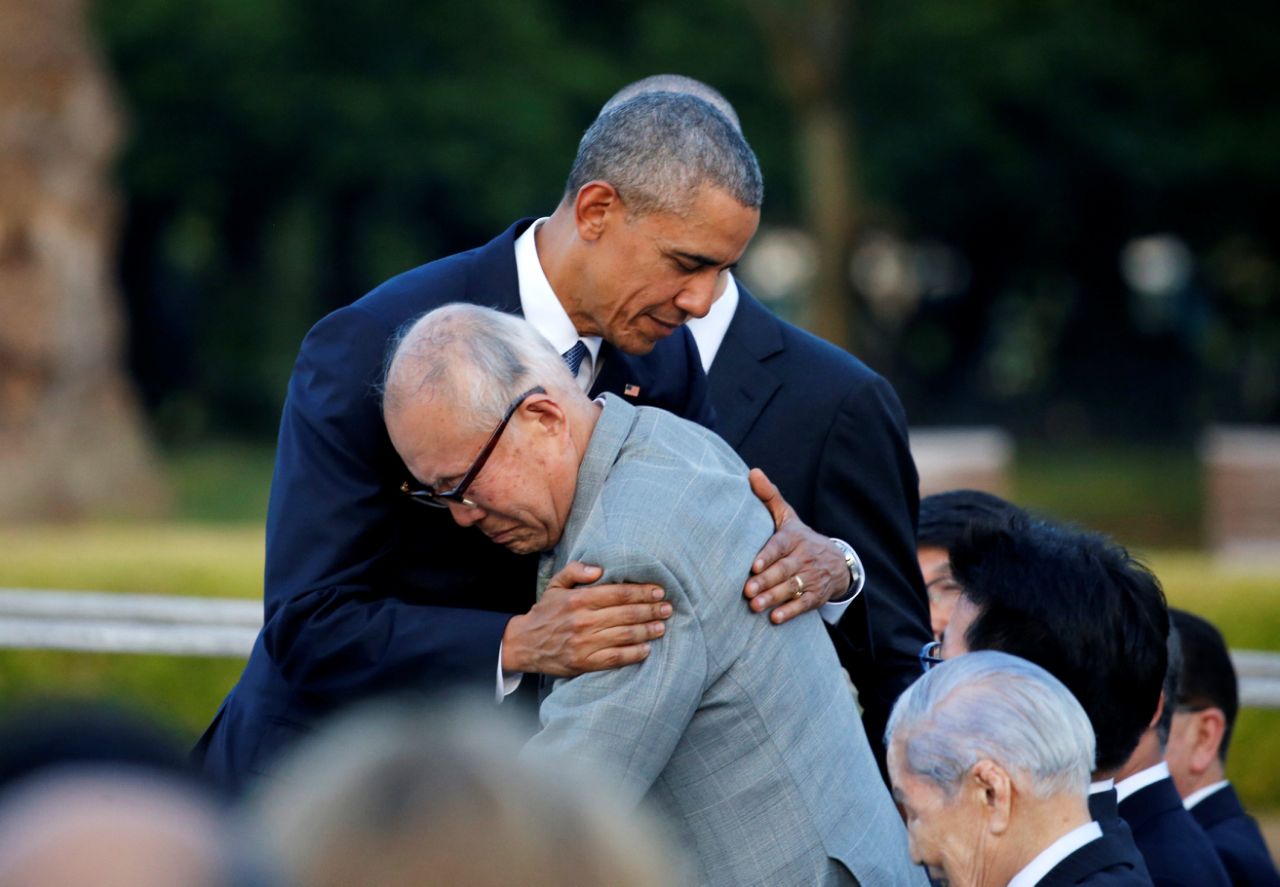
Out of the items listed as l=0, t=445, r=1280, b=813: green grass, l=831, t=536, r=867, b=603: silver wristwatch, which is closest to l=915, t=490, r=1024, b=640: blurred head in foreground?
l=831, t=536, r=867, b=603: silver wristwatch

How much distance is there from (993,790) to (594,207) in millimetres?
1141

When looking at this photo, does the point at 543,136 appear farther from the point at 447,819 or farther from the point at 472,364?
the point at 447,819

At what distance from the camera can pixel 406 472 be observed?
2.75 meters

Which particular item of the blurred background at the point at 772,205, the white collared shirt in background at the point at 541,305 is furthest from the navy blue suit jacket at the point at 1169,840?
the blurred background at the point at 772,205

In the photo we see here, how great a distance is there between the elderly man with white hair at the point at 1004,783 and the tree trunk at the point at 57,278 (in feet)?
40.1

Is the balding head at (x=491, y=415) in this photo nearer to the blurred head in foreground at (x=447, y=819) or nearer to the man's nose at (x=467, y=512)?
the man's nose at (x=467, y=512)

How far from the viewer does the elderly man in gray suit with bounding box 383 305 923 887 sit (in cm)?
226

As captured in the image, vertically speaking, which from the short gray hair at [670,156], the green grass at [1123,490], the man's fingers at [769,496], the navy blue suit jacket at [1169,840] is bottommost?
the green grass at [1123,490]

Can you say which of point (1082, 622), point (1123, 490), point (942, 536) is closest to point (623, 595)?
point (1082, 622)

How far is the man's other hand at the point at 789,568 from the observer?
235 centimetres

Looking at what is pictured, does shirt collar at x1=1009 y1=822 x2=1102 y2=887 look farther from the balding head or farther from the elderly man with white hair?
the balding head

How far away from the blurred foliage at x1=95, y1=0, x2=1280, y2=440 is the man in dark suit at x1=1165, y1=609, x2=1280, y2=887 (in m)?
17.0

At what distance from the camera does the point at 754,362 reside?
373 cm

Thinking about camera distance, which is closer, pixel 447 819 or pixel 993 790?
pixel 447 819
